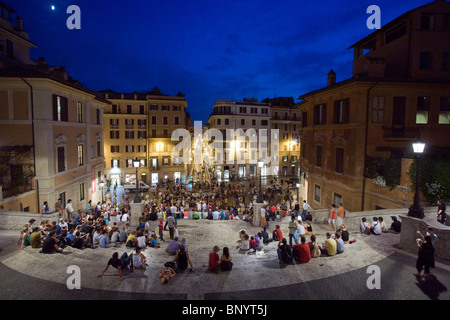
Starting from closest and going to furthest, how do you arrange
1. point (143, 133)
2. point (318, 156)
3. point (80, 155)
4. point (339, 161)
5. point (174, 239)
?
point (174, 239) → point (339, 161) → point (318, 156) → point (80, 155) → point (143, 133)

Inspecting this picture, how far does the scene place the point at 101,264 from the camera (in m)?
9.84

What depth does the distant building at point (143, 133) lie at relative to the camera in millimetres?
48219

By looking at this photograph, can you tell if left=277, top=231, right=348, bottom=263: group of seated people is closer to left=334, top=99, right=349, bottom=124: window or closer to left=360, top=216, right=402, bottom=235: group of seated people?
left=360, top=216, right=402, bottom=235: group of seated people

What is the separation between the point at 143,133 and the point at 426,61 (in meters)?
42.0

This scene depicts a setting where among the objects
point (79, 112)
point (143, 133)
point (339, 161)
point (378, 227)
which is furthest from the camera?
point (143, 133)

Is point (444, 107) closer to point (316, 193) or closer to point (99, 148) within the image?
point (316, 193)

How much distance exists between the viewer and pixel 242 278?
870cm

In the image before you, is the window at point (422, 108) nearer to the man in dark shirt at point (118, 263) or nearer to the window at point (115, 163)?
the man in dark shirt at point (118, 263)

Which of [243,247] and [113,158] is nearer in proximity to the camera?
[243,247]

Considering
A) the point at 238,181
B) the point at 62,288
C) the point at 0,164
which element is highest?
the point at 0,164

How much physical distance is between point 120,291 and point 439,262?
408 inches

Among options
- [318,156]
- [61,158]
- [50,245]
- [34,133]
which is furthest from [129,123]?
[50,245]

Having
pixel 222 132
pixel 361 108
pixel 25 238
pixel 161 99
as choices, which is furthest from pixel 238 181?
pixel 25 238
